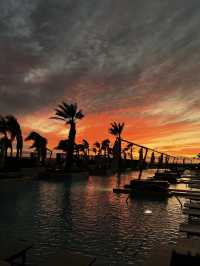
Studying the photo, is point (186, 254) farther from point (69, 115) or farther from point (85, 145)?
point (85, 145)

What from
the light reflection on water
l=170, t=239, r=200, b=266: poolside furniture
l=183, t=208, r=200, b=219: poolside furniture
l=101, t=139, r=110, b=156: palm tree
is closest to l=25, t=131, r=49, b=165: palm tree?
the light reflection on water

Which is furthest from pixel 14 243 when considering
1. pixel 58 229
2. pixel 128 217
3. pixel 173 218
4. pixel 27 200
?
pixel 27 200

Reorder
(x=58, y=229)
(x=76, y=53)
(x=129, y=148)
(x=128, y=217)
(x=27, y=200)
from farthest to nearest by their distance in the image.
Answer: (x=129, y=148)
(x=76, y=53)
(x=27, y=200)
(x=128, y=217)
(x=58, y=229)

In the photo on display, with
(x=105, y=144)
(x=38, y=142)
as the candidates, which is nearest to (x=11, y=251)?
(x=38, y=142)

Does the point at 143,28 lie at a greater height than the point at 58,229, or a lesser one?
greater

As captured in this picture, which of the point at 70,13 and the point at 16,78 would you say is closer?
the point at 70,13

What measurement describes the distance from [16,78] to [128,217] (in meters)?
17.1

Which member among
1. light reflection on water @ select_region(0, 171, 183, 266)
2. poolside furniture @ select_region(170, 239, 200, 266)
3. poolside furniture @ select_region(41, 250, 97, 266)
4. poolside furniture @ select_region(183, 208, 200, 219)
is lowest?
light reflection on water @ select_region(0, 171, 183, 266)

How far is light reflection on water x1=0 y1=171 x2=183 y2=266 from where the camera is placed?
848 centimetres

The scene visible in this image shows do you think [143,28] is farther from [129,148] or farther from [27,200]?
[129,148]

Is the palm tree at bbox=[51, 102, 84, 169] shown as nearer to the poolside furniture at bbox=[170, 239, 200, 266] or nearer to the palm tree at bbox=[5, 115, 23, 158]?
the palm tree at bbox=[5, 115, 23, 158]

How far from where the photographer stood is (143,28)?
59.0ft

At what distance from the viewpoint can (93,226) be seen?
437 inches

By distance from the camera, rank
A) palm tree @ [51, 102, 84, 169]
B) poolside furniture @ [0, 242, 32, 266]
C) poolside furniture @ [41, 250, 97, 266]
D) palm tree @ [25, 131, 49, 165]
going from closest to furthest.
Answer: poolside furniture @ [41, 250, 97, 266], poolside furniture @ [0, 242, 32, 266], palm tree @ [51, 102, 84, 169], palm tree @ [25, 131, 49, 165]
